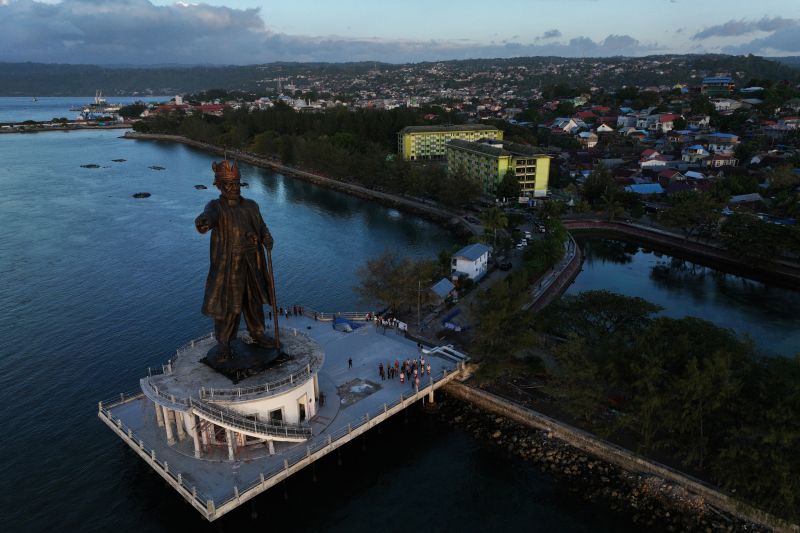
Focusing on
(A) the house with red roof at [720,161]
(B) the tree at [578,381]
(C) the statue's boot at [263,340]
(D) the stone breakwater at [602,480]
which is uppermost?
(A) the house with red roof at [720,161]

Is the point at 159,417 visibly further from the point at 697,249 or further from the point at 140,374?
the point at 697,249

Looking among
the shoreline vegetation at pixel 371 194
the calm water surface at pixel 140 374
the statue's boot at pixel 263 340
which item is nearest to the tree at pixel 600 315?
the calm water surface at pixel 140 374

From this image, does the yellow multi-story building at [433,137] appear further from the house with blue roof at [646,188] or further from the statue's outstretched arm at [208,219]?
the statue's outstretched arm at [208,219]

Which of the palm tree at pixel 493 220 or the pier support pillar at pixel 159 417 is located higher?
the palm tree at pixel 493 220

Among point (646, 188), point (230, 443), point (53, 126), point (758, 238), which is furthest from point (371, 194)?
point (53, 126)

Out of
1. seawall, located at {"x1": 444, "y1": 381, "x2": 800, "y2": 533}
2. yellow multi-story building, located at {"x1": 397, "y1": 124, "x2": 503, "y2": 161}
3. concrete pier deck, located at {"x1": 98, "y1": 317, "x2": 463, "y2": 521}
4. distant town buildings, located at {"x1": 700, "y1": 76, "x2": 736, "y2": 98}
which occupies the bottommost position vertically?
seawall, located at {"x1": 444, "y1": 381, "x2": 800, "y2": 533}

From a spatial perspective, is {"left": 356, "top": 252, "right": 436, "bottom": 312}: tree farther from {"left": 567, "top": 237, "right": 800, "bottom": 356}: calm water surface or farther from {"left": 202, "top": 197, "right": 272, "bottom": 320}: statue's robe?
{"left": 567, "top": 237, "right": 800, "bottom": 356}: calm water surface

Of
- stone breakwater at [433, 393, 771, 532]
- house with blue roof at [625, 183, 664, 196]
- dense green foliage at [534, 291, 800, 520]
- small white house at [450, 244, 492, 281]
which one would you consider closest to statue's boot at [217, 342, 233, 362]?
stone breakwater at [433, 393, 771, 532]
